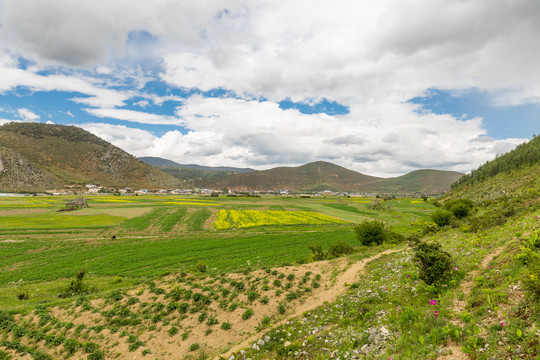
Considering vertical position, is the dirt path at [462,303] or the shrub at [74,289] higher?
the dirt path at [462,303]

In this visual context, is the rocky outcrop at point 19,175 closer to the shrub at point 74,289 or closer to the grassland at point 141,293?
the grassland at point 141,293

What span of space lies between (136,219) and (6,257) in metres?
32.8

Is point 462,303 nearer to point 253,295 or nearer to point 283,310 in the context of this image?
point 283,310

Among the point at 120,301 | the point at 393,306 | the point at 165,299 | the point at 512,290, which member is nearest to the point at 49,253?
the point at 120,301

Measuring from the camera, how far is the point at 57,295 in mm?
19828

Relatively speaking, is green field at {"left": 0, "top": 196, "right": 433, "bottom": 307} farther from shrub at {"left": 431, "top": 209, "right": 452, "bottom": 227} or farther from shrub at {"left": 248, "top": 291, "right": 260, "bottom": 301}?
shrub at {"left": 431, "top": 209, "right": 452, "bottom": 227}

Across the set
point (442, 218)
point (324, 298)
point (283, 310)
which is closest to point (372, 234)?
point (442, 218)

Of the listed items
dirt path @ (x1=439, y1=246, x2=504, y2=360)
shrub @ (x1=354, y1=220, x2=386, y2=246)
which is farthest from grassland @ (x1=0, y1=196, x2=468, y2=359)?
dirt path @ (x1=439, y1=246, x2=504, y2=360)

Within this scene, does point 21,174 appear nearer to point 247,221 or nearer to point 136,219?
point 136,219

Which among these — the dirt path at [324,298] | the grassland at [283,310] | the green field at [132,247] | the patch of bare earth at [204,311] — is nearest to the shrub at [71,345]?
the grassland at [283,310]

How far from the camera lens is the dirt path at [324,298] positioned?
40.1 feet

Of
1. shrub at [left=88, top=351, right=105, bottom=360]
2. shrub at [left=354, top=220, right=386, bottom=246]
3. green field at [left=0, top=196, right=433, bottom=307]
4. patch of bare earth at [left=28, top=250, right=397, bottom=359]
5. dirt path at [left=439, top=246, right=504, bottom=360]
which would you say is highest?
dirt path at [left=439, top=246, right=504, bottom=360]

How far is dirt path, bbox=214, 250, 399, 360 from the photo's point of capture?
12.2m

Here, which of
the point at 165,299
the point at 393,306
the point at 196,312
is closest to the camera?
the point at 393,306
